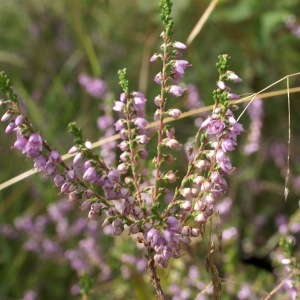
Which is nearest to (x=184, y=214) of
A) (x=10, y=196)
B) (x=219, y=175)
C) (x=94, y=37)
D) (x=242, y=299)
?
(x=219, y=175)

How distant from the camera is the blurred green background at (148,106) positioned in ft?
9.87

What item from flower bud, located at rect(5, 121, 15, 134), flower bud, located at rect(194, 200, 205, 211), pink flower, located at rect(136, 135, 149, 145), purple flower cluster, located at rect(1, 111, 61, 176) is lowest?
flower bud, located at rect(194, 200, 205, 211)

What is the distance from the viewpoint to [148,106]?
4230 mm

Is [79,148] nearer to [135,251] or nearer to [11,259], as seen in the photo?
[135,251]

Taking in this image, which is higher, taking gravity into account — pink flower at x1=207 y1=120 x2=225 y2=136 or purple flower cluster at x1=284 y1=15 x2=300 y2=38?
pink flower at x1=207 y1=120 x2=225 y2=136

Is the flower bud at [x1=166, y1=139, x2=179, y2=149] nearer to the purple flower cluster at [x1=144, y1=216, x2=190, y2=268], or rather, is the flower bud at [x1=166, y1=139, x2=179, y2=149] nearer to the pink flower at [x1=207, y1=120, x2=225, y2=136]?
the pink flower at [x1=207, y1=120, x2=225, y2=136]

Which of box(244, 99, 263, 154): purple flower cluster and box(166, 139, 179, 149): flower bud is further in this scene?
box(244, 99, 263, 154): purple flower cluster

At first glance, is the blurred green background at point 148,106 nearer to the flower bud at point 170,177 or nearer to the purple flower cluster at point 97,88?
the purple flower cluster at point 97,88

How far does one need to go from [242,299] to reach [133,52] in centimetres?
276

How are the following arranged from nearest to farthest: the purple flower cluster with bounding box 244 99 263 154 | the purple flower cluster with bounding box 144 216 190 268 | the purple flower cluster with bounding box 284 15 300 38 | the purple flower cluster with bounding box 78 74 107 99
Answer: the purple flower cluster with bounding box 144 216 190 268 < the purple flower cluster with bounding box 284 15 300 38 < the purple flower cluster with bounding box 244 99 263 154 < the purple flower cluster with bounding box 78 74 107 99

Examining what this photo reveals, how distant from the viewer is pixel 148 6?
3.45 meters

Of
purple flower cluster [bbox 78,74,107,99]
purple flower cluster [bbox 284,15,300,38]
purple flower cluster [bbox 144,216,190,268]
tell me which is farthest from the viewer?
purple flower cluster [bbox 78,74,107,99]

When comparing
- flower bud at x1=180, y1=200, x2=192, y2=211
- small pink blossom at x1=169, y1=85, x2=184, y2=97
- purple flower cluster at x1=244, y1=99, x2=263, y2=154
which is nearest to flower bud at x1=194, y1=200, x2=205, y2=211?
flower bud at x1=180, y1=200, x2=192, y2=211

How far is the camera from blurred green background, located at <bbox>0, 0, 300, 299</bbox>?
3010 mm
